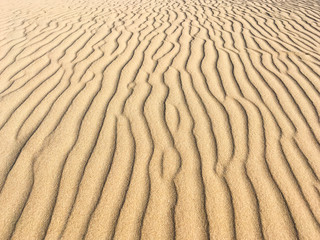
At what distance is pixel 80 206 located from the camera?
1665mm

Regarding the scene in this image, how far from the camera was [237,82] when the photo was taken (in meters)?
2.95

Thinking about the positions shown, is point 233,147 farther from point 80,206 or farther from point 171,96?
point 80,206

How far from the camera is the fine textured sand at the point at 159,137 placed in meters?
1.61

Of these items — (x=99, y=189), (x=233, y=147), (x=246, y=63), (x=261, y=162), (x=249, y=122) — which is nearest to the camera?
(x=99, y=189)

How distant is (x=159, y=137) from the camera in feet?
7.18

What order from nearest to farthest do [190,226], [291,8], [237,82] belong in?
[190,226], [237,82], [291,8]

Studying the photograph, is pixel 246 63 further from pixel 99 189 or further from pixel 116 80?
pixel 99 189

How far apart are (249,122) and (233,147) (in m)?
0.39

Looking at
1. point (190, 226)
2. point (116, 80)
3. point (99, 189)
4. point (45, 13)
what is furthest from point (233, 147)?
point (45, 13)

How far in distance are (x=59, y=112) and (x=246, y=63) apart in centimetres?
237

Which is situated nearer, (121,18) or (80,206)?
(80,206)

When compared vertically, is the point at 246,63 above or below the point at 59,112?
below

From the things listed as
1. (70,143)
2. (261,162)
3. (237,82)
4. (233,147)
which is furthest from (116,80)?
(261,162)

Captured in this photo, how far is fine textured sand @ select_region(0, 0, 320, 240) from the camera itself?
161cm
